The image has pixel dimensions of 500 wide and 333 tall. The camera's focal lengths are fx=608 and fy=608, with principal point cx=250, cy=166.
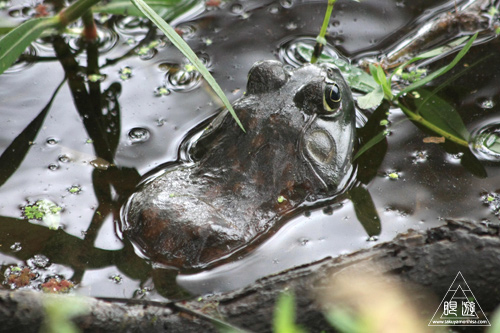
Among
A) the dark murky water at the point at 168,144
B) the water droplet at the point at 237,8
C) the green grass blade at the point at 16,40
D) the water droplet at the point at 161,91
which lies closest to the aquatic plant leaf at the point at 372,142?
the dark murky water at the point at 168,144

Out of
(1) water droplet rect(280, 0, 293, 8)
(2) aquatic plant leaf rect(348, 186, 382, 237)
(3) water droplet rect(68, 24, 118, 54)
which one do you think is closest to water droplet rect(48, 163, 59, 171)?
(3) water droplet rect(68, 24, 118, 54)

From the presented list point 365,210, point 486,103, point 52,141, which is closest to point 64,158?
point 52,141

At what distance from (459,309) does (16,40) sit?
3.92 meters

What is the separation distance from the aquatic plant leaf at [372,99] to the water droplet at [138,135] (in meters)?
1.78

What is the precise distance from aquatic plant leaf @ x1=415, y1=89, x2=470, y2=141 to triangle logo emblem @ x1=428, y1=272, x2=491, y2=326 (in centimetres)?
192

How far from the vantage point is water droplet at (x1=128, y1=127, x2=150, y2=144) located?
506cm

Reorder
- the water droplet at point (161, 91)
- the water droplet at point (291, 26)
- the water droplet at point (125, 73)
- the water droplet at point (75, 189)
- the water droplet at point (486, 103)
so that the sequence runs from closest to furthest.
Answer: the water droplet at point (75, 189) → the water droplet at point (486, 103) → the water droplet at point (161, 91) → the water droplet at point (125, 73) → the water droplet at point (291, 26)

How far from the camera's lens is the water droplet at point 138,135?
5059mm

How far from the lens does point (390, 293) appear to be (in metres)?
3.20

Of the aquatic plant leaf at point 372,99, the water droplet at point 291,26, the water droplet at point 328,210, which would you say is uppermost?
the water droplet at point 291,26

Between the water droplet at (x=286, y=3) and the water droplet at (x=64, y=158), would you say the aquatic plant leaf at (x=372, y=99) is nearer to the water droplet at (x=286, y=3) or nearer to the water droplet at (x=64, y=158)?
the water droplet at (x=286, y=3)

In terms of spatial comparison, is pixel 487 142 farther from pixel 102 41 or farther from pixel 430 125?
pixel 102 41

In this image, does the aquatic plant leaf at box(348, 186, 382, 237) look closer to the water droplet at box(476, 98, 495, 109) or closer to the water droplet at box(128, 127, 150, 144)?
the water droplet at box(476, 98, 495, 109)

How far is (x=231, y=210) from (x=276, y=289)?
3.41ft
